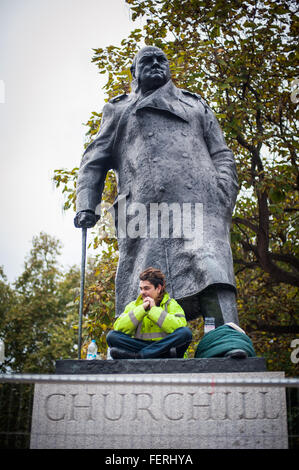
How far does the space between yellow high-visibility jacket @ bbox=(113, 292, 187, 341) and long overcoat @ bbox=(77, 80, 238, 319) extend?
541 mm

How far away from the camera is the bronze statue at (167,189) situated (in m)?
4.73

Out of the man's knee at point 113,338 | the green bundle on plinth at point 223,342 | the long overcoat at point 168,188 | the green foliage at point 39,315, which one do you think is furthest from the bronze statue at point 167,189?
the green foliage at point 39,315

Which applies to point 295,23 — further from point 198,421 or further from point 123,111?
point 198,421

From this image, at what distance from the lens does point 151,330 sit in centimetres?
416

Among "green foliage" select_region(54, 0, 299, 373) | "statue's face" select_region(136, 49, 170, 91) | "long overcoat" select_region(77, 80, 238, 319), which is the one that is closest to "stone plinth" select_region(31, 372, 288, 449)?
"long overcoat" select_region(77, 80, 238, 319)

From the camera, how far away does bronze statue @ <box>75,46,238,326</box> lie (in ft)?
15.5

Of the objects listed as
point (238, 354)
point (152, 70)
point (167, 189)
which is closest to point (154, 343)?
point (238, 354)

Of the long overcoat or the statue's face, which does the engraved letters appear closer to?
the long overcoat

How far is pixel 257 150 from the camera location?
11297mm

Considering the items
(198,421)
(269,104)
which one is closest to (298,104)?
(269,104)

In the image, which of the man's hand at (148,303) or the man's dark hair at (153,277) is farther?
the man's dark hair at (153,277)

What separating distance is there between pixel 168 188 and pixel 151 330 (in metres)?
1.47

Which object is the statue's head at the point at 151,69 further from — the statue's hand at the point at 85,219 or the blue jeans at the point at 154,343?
the blue jeans at the point at 154,343

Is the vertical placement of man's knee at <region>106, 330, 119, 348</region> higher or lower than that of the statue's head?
lower
